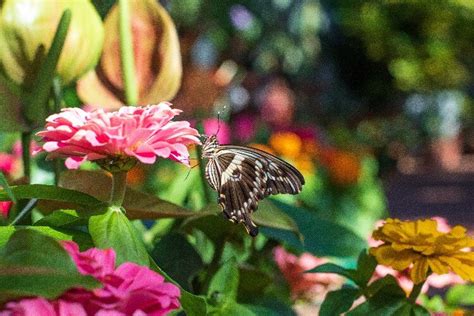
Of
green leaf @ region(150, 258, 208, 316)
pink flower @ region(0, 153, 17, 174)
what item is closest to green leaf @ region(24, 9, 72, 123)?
green leaf @ region(150, 258, 208, 316)

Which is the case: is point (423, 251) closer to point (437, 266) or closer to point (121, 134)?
point (437, 266)

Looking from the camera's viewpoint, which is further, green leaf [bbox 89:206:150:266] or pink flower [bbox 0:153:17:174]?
pink flower [bbox 0:153:17:174]

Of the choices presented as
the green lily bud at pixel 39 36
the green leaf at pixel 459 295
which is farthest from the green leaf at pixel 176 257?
the green leaf at pixel 459 295

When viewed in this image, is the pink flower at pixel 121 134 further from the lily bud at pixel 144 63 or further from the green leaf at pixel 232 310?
the lily bud at pixel 144 63

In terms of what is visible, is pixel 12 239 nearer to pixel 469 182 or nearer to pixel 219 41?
pixel 219 41

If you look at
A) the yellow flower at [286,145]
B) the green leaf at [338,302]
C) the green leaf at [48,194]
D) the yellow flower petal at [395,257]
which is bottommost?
the yellow flower at [286,145]

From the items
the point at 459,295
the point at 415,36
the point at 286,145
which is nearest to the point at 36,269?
the point at 459,295

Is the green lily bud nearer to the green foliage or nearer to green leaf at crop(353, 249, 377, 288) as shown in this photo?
green leaf at crop(353, 249, 377, 288)
